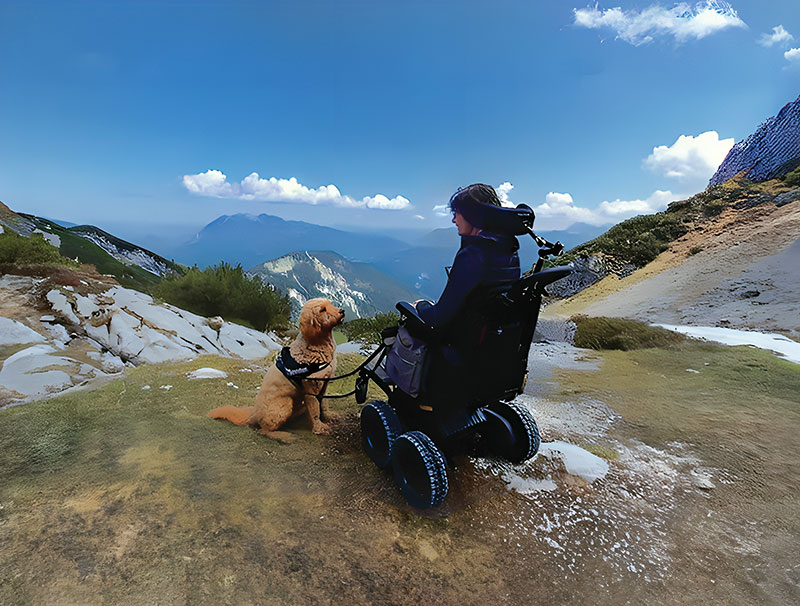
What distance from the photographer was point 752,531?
2502mm

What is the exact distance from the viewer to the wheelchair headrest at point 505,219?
2541 millimetres

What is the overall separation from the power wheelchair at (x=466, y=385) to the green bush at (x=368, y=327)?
19.2ft

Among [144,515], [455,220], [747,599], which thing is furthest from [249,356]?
[747,599]

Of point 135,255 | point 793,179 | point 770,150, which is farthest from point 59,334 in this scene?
point 770,150

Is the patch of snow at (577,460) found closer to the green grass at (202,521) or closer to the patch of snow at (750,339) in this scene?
the green grass at (202,521)

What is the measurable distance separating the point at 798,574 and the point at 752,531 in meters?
0.36

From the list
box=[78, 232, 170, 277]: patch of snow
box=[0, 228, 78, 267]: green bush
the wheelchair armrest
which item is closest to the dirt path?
the wheelchair armrest

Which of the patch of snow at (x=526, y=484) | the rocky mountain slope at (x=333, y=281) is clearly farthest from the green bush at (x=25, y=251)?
the rocky mountain slope at (x=333, y=281)

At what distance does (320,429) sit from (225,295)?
18.1ft

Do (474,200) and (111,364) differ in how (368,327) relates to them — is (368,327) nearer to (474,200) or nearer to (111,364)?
(111,364)

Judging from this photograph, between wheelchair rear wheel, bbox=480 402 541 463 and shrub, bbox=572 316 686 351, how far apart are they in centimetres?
531

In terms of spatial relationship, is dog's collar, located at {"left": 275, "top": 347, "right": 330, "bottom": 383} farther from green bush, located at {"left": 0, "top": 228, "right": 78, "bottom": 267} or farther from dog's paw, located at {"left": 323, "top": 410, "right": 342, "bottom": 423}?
green bush, located at {"left": 0, "top": 228, "right": 78, "bottom": 267}

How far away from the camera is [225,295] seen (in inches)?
319

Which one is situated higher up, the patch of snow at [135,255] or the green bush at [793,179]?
the green bush at [793,179]
